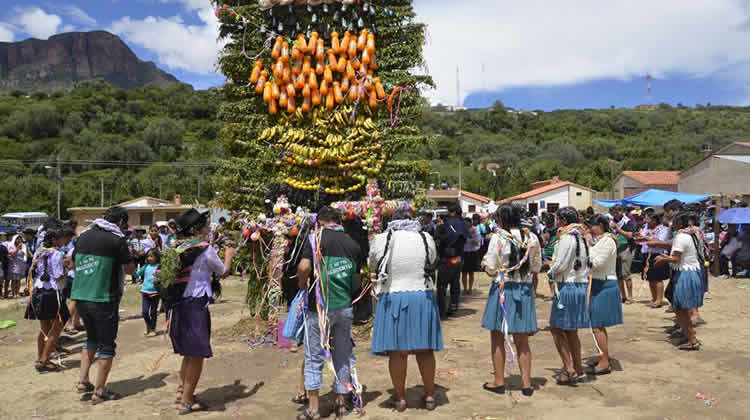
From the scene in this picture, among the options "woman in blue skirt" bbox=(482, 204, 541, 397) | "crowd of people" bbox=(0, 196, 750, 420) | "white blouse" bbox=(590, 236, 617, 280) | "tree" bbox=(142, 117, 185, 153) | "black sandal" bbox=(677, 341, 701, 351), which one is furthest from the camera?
"tree" bbox=(142, 117, 185, 153)

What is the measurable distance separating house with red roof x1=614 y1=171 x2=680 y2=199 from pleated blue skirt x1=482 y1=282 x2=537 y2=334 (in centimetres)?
5025

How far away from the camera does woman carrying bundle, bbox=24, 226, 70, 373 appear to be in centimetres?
682

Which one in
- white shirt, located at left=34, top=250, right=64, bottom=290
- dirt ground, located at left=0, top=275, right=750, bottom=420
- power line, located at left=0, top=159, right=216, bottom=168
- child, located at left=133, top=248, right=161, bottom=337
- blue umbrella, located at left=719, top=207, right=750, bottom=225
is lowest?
dirt ground, located at left=0, top=275, right=750, bottom=420

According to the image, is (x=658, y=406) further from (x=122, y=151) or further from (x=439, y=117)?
(x=439, y=117)

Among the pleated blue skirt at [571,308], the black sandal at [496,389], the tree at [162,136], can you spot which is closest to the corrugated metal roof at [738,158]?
the pleated blue skirt at [571,308]

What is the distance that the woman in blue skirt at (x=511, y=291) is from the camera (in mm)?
5336

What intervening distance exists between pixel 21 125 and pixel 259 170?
96.8 metres

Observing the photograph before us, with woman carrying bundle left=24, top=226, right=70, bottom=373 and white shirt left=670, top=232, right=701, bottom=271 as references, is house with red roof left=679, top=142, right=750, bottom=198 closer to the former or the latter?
white shirt left=670, top=232, right=701, bottom=271

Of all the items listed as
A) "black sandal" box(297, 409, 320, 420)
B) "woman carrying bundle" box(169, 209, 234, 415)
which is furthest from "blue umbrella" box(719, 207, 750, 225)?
"woman carrying bundle" box(169, 209, 234, 415)

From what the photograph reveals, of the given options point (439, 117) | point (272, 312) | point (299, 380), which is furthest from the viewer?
point (439, 117)

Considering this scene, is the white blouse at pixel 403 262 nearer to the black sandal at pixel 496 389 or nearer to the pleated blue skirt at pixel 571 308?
the black sandal at pixel 496 389

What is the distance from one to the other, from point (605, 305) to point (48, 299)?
278 inches

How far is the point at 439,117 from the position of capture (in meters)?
124

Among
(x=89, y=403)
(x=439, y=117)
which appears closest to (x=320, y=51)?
(x=89, y=403)
